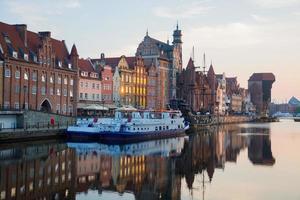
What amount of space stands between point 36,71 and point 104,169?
3466 cm

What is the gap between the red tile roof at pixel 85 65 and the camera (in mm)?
84719

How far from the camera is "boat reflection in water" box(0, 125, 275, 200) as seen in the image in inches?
1075

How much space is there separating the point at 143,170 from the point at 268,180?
9659 mm

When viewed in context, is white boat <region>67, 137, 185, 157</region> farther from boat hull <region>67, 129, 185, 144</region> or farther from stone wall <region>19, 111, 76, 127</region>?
stone wall <region>19, 111, 76, 127</region>

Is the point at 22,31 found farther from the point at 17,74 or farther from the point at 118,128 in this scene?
the point at 118,128

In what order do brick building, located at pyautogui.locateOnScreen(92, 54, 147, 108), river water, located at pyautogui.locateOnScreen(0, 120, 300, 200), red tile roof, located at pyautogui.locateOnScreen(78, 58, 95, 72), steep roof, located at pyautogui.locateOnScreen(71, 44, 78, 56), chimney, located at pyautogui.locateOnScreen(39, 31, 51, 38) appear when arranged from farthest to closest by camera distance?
brick building, located at pyautogui.locateOnScreen(92, 54, 147, 108), red tile roof, located at pyautogui.locateOnScreen(78, 58, 95, 72), steep roof, located at pyautogui.locateOnScreen(71, 44, 78, 56), chimney, located at pyautogui.locateOnScreen(39, 31, 51, 38), river water, located at pyautogui.locateOnScreen(0, 120, 300, 200)

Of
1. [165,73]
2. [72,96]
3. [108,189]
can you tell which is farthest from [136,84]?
[108,189]

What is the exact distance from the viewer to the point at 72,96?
76.9 m

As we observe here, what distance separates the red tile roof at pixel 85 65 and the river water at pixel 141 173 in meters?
33.8

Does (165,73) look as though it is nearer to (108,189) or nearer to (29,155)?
(29,155)

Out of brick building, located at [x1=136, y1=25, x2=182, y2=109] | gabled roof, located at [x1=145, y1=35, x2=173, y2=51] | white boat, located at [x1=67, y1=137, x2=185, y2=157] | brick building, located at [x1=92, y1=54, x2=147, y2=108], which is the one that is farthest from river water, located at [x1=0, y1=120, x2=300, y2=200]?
gabled roof, located at [x1=145, y1=35, x2=173, y2=51]

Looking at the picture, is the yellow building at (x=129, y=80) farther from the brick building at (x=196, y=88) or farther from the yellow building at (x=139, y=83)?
the brick building at (x=196, y=88)

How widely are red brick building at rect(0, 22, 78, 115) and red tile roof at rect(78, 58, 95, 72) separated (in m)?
6.71

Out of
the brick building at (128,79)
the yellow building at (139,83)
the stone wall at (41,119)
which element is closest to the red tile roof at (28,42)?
the stone wall at (41,119)
